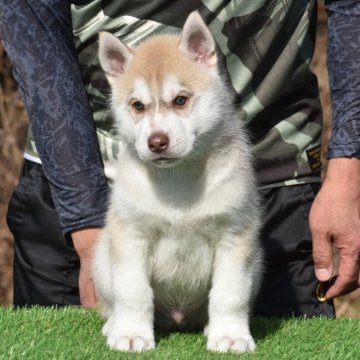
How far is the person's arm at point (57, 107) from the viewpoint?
13.7 feet

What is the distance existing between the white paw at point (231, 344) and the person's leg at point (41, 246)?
1158 mm

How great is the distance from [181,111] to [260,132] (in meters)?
0.76

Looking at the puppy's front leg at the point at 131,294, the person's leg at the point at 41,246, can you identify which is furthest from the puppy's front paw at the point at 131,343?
the person's leg at the point at 41,246

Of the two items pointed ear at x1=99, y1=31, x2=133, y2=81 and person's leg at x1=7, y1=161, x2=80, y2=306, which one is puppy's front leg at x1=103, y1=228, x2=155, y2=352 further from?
person's leg at x1=7, y1=161, x2=80, y2=306

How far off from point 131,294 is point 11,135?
12.2 ft

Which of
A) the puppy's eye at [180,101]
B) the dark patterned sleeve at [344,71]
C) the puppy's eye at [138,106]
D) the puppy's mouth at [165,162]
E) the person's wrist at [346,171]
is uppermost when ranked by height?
the puppy's eye at [180,101]

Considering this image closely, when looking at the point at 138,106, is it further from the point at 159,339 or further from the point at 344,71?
the point at 344,71

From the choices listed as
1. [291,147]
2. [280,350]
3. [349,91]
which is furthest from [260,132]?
[280,350]

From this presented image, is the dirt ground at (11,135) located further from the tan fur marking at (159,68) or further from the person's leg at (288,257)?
the tan fur marking at (159,68)

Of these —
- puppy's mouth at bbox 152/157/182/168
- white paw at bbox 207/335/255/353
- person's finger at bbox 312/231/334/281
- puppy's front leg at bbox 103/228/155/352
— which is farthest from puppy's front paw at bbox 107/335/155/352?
person's finger at bbox 312/231/334/281

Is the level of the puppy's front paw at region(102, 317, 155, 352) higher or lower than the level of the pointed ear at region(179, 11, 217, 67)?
lower

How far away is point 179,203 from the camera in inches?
144

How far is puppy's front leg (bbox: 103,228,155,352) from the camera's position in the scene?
11.7 ft

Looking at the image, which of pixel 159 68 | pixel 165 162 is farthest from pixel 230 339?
pixel 159 68
